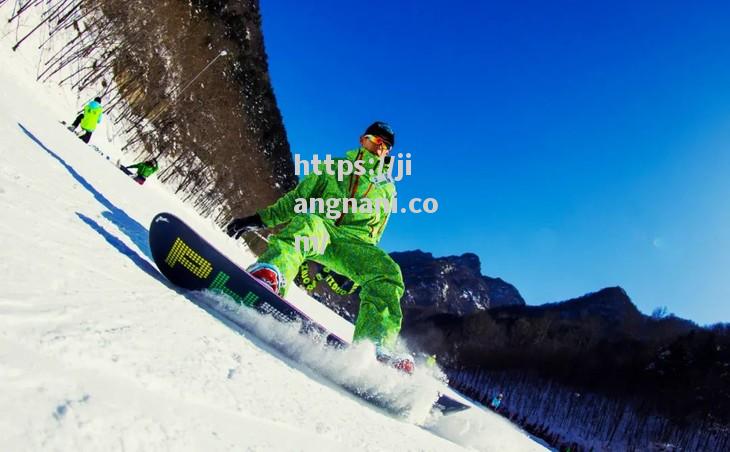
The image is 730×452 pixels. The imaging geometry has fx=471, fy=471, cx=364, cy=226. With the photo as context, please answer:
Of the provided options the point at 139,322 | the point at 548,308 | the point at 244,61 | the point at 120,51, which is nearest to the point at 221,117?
the point at 244,61

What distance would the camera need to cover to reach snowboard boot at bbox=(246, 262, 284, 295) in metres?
2.86

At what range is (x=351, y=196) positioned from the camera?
12.3ft

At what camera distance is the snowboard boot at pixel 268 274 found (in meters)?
2.86

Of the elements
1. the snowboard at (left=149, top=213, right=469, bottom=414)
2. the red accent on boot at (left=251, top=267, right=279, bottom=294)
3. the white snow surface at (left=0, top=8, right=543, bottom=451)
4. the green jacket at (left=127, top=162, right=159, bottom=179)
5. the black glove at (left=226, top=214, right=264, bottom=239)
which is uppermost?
the green jacket at (left=127, top=162, right=159, bottom=179)

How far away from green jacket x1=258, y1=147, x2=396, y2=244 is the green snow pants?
0.11 m

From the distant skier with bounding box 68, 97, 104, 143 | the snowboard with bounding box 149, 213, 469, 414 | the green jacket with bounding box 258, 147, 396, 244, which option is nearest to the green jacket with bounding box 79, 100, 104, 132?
the distant skier with bounding box 68, 97, 104, 143

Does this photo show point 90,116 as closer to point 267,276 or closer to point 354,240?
point 354,240

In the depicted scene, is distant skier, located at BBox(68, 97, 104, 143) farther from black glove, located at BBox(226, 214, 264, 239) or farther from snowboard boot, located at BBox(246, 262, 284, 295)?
snowboard boot, located at BBox(246, 262, 284, 295)

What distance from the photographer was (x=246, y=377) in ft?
4.78

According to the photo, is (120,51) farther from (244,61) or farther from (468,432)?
(468,432)

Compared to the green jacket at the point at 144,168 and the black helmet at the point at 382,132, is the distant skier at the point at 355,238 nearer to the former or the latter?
the black helmet at the point at 382,132

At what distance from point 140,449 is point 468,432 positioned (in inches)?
100

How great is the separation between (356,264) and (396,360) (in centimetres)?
88

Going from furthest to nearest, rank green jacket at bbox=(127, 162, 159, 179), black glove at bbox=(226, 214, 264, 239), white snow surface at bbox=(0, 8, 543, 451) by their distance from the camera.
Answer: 1. green jacket at bbox=(127, 162, 159, 179)
2. black glove at bbox=(226, 214, 264, 239)
3. white snow surface at bbox=(0, 8, 543, 451)
